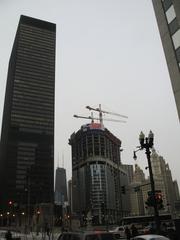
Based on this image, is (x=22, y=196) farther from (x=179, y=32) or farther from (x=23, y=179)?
(x=179, y=32)

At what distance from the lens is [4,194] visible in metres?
181

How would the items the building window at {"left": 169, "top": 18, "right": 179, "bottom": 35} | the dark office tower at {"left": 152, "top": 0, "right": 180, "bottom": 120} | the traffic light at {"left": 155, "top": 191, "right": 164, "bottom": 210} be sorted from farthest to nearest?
the building window at {"left": 169, "top": 18, "right": 179, "bottom": 35} < the dark office tower at {"left": 152, "top": 0, "right": 180, "bottom": 120} < the traffic light at {"left": 155, "top": 191, "right": 164, "bottom": 210}

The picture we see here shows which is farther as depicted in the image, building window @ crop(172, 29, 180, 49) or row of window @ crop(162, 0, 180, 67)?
row of window @ crop(162, 0, 180, 67)

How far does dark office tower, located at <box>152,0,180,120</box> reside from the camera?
29391mm

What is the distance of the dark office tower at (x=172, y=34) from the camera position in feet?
96.4

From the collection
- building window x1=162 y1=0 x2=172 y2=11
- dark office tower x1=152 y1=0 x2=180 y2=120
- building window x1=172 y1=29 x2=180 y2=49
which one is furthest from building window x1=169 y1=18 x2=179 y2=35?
building window x1=162 y1=0 x2=172 y2=11

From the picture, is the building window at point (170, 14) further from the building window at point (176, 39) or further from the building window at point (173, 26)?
the building window at point (176, 39)

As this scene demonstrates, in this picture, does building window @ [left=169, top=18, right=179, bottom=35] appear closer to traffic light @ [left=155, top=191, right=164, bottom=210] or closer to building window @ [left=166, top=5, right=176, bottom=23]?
building window @ [left=166, top=5, right=176, bottom=23]

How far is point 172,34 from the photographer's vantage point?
30641 millimetres

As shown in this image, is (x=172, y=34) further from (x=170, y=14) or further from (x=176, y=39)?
(x=170, y=14)

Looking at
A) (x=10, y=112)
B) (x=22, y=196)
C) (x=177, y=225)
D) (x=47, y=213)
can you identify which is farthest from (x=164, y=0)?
(x=10, y=112)

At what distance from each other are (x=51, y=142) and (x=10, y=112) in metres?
32.6

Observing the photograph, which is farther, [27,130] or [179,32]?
[27,130]

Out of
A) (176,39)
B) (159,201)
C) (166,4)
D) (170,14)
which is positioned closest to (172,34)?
(176,39)
